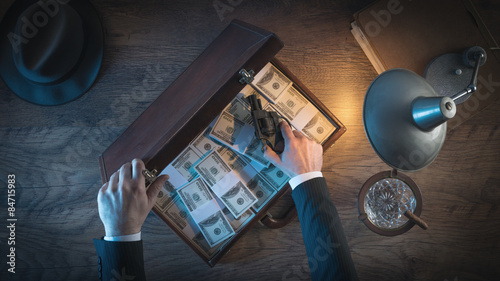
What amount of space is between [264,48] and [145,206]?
853mm

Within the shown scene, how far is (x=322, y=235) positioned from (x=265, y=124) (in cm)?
Result: 56

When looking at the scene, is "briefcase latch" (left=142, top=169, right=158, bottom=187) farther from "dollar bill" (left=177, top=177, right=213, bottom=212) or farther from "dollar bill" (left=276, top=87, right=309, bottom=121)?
"dollar bill" (left=276, top=87, right=309, bottom=121)

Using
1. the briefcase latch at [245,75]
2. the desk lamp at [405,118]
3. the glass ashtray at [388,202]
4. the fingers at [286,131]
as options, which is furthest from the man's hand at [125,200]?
the glass ashtray at [388,202]

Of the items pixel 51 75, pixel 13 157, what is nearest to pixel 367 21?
pixel 51 75

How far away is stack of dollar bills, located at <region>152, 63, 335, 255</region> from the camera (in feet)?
5.06

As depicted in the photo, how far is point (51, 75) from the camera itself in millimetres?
1593

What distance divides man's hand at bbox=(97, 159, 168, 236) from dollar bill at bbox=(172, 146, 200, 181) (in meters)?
0.31

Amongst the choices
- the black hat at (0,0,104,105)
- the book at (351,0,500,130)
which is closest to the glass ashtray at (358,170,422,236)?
the book at (351,0,500,130)

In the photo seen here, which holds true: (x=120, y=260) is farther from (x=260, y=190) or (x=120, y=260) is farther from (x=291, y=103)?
(x=291, y=103)

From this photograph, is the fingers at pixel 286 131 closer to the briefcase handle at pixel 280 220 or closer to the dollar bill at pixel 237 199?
the dollar bill at pixel 237 199

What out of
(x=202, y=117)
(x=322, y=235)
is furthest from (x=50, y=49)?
(x=322, y=235)

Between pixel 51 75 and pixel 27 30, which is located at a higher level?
pixel 27 30

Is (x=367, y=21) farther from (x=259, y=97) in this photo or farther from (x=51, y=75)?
(x=51, y=75)

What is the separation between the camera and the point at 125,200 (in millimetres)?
1245
